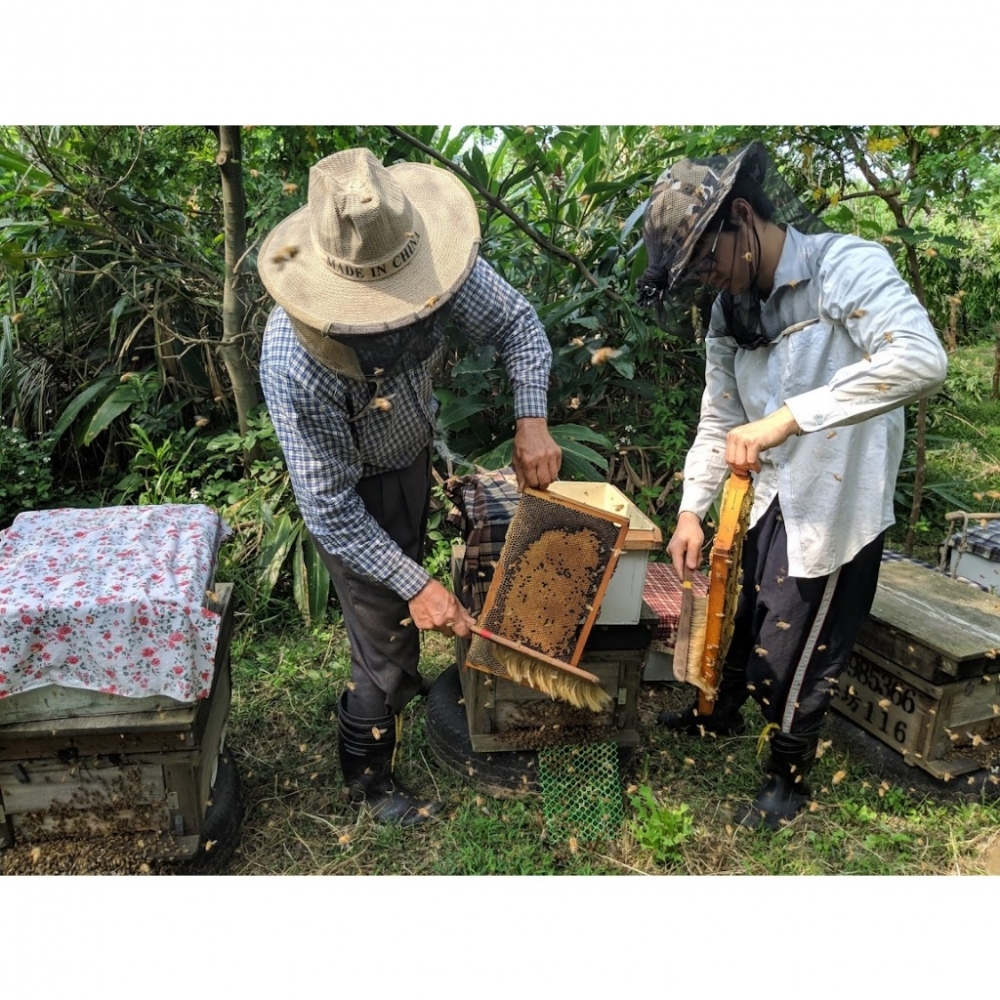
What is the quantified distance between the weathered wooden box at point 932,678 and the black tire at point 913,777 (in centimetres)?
3

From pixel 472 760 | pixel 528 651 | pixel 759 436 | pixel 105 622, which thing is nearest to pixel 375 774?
pixel 472 760

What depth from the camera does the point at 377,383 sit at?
1954 millimetres

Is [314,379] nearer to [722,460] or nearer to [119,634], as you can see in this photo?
[119,634]

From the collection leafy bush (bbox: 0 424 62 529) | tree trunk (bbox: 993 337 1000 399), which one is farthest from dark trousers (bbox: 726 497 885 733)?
tree trunk (bbox: 993 337 1000 399)

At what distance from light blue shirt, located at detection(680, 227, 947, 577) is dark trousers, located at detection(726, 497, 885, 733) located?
7 centimetres

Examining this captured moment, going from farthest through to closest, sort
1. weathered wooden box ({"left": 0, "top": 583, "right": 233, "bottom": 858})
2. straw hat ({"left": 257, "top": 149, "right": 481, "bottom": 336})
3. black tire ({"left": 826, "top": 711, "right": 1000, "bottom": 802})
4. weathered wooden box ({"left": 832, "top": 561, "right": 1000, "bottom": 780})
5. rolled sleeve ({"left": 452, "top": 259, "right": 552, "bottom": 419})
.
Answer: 1. black tire ({"left": 826, "top": 711, "right": 1000, "bottom": 802})
2. weathered wooden box ({"left": 832, "top": 561, "right": 1000, "bottom": 780})
3. rolled sleeve ({"left": 452, "top": 259, "right": 552, "bottom": 419})
4. weathered wooden box ({"left": 0, "top": 583, "right": 233, "bottom": 858})
5. straw hat ({"left": 257, "top": 149, "right": 481, "bottom": 336})

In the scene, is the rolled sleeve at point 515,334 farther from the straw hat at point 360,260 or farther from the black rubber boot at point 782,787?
the black rubber boot at point 782,787

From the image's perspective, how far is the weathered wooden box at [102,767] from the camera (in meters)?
1.92

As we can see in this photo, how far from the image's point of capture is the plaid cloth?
7.70 ft

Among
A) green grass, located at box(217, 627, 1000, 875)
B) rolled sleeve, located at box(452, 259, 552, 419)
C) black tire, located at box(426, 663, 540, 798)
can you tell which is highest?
rolled sleeve, located at box(452, 259, 552, 419)

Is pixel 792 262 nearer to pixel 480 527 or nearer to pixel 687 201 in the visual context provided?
pixel 687 201

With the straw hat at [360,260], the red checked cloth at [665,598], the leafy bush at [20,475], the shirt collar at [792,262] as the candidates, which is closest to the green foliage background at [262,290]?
the leafy bush at [20,475]

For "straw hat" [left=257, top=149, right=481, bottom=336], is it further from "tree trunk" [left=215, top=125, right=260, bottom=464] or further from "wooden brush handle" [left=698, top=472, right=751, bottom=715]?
"tree trunk" [left=215, top=125, right=260, bottom=464]

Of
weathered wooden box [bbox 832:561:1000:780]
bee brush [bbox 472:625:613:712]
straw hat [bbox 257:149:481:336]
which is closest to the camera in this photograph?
straw hat [bbox 257:149:481:336]
